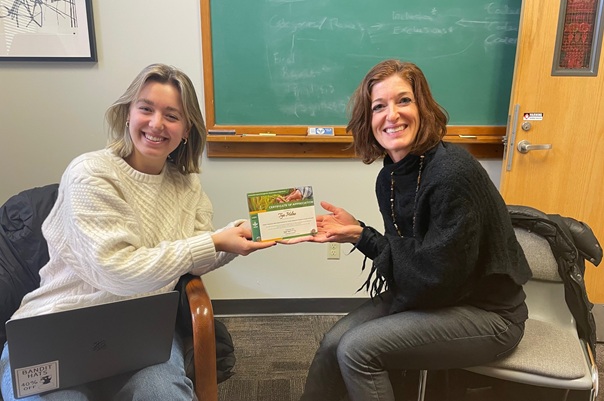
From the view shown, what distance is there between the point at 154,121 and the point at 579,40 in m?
1.86

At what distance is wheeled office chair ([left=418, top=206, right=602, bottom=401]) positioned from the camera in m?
1.30

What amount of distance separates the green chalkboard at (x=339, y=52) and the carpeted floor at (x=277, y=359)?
103 cm

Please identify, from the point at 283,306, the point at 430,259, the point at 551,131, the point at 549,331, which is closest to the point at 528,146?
the point at 551,131

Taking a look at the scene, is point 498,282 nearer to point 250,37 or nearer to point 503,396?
point 503,396

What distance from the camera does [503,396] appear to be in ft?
→ 6.02

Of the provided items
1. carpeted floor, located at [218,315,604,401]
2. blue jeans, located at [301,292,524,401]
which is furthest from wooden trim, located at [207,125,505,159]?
blue jeans, located at [301,292,524,401]

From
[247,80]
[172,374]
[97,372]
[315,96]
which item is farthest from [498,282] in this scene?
[247,80]

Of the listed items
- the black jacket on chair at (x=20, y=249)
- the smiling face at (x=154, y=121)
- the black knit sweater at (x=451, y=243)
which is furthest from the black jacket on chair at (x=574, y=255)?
the black jacket on chair at (x=20, y=249)

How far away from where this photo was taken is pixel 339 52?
6.93 feet

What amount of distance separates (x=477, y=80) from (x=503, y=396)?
1400mm

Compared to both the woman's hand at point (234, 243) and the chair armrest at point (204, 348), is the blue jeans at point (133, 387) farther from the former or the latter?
the woman's hand at point (234, 243)

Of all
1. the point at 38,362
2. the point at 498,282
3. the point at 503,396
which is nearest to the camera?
the point at 38,362

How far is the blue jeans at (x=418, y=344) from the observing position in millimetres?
1279

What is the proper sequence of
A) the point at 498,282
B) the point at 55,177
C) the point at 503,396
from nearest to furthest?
the point at 498,282
the point at 503,396
the point at 55,177
